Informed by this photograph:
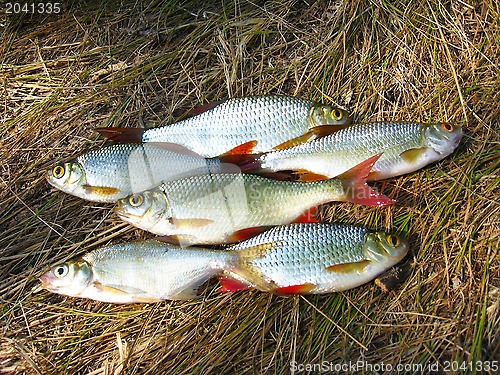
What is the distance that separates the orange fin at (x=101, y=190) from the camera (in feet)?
9.98

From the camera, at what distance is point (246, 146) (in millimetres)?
3059

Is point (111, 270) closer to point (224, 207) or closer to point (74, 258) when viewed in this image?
point (74, 258)

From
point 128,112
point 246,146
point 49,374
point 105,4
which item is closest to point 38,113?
point 128,112

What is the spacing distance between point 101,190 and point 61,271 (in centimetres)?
57

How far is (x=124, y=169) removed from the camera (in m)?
3.04

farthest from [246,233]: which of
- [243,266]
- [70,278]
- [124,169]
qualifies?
[70,278]

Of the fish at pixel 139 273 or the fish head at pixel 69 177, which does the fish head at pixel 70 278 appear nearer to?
the fish at pixel 139 273

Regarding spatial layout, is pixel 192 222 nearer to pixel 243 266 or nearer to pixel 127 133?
pixel 243 266

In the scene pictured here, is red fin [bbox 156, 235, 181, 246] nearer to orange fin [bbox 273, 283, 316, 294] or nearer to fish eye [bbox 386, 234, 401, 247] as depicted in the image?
orange fin [bbox 273, 283, 316, 294]

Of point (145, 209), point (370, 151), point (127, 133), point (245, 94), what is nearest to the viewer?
point (145, 209)

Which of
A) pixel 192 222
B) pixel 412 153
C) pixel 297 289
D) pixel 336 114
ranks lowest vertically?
pixel 297 289

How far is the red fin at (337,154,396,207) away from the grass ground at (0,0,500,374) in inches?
6.9

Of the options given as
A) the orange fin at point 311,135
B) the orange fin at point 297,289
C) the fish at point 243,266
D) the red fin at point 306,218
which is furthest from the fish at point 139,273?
the orange fin at point 311,135

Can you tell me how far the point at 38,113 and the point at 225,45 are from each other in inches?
58.4
